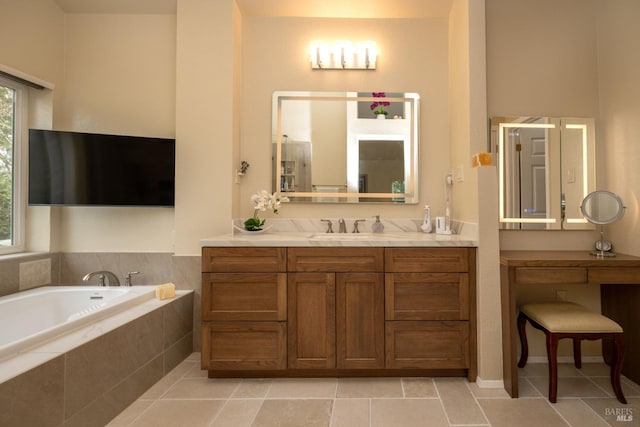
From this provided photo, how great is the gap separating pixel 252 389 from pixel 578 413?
6.04 feet

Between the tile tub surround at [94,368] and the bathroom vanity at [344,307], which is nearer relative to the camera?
the tile tub surround at [94,368]

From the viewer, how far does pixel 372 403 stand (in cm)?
188

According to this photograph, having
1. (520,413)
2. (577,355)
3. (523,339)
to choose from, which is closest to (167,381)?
(520,413)

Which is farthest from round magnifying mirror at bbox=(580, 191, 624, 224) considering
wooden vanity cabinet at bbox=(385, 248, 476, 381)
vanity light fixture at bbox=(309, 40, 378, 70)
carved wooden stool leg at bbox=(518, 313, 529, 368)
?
vanity light fixture at bbox=(309, 40, 378, 70)

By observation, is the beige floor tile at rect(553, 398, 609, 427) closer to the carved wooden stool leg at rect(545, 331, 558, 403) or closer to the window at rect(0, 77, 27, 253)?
the carved wooden stool leg at rect(545, 331, 558, 403)

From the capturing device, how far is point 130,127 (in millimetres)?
2740

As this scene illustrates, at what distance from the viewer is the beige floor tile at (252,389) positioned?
6.43 feet

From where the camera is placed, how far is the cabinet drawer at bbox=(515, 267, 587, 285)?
6.38 feet

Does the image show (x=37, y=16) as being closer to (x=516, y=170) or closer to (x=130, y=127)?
Result: (x=130, y=127)

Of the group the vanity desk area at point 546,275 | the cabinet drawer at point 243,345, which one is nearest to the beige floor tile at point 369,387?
the cabinet drawer at point 243,345

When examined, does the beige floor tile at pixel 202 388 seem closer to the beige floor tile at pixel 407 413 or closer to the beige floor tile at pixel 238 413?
the beige floor tile at pixel 238 413

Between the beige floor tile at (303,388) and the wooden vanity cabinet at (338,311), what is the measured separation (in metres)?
0.11

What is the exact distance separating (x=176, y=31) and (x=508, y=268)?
306 centimetres

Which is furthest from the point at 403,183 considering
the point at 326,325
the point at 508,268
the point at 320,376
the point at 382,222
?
the point at 320,376
